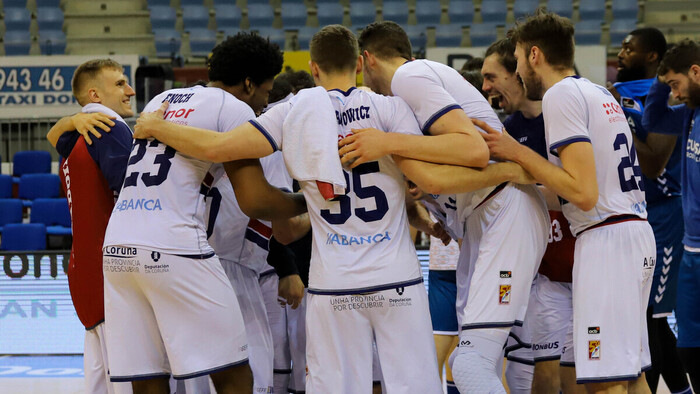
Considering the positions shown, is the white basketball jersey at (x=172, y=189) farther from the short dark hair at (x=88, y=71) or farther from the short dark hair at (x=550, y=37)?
the short dark hair at (x=550, y=37)

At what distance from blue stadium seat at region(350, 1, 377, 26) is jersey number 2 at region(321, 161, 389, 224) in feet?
43.5

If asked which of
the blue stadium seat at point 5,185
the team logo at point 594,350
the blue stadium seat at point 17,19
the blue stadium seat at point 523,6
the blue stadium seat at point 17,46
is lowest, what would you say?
the blue stadium seat at point 5,185

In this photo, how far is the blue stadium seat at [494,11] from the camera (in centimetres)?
1648

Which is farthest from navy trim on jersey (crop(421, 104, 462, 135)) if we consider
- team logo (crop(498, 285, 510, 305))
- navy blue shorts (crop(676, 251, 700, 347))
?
navy blue shorts (crop(676, 251, 700, 347))

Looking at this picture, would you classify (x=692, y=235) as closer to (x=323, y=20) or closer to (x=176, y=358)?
(x=176, y=358)

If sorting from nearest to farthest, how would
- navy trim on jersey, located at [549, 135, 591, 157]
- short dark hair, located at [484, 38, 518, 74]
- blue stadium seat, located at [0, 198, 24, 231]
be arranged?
navy trim on jersey, located at [549, 135, 591, 157], short dark hair, located at [484, 38, 518, 74], blue stadium seat, located at [0, 198, 24, 231]

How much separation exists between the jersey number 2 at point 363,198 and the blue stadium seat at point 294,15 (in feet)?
44.1

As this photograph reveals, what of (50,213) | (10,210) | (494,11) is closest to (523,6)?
(494,11)

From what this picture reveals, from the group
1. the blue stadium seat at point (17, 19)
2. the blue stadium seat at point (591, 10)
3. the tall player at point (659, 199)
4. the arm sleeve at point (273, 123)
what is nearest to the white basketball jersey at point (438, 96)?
the arm sleeve at point (273, 123)

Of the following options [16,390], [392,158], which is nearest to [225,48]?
[392,158]

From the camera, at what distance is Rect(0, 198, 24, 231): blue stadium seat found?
11.5m

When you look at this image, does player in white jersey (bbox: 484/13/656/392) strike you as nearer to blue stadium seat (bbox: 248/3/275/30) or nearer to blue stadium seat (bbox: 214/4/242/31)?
blue stadium seat (bbox: 248/3/275/30)

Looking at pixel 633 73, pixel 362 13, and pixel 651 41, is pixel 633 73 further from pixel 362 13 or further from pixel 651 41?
pixel 362 13

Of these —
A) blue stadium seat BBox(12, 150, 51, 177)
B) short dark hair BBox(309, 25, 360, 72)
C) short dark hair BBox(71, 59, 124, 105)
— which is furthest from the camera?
blue stadium seat BBox(12, 150, 51, 177)
